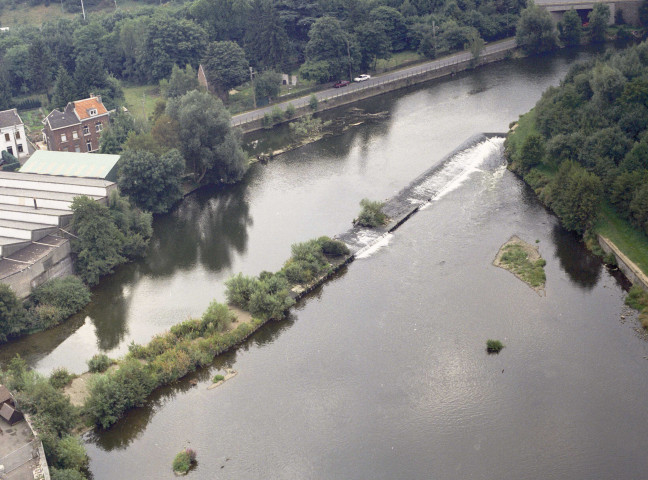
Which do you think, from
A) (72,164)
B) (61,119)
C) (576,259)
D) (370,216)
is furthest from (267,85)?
(576,259)

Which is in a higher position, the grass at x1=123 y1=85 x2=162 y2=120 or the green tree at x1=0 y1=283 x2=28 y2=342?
the grass at x1=123 y1=85 x2=162 y2=120

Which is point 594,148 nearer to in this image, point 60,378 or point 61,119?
point 60,378

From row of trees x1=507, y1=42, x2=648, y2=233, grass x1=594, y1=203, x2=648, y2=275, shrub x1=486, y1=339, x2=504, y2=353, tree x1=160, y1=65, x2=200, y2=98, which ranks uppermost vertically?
tree x1=160, y1=65, x2=200, y2=98

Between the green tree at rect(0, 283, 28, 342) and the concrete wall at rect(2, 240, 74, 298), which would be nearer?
the green tree at rect(0, 283, 28, 342)

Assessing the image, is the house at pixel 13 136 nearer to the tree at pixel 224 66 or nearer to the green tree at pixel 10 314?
the tree at pixel 224 66

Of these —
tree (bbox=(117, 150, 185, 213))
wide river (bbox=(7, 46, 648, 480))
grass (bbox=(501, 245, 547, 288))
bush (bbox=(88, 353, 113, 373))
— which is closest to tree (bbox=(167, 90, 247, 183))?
wide river (bbox=(7, 46, 648, 480))

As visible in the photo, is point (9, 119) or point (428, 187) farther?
point (9, 119)

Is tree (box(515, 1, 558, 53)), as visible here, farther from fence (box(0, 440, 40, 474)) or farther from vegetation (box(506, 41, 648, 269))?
fence (box(0, 440, 40, 474))
